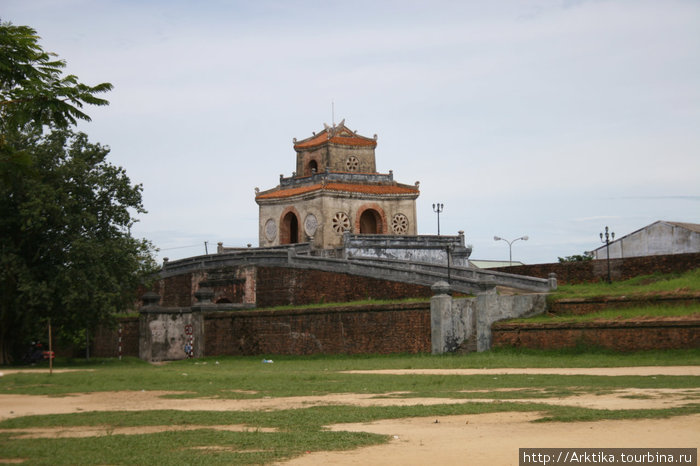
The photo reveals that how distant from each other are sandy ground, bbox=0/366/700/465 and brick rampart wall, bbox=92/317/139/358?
77.0 feet

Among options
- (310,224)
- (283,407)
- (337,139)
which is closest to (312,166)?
(337,139)

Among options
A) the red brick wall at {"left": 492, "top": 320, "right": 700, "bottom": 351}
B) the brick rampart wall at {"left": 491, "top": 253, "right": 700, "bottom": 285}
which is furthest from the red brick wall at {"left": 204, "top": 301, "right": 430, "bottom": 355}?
the brick rampart wall at {"left": 491, "top": 253, "right": 700, "bottom": 285}

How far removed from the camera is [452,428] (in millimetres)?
11914

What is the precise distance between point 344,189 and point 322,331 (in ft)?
49.0

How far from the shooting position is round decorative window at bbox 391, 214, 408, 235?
50.8 metres

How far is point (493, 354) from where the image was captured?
28.6 m

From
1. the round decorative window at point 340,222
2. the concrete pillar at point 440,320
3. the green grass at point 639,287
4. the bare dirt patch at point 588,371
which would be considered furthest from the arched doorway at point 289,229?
the bare dirt patch at point 588,371

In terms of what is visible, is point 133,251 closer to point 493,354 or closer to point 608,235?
point 493,354

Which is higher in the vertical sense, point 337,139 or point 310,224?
point 337,139

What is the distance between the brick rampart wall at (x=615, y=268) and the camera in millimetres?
33812

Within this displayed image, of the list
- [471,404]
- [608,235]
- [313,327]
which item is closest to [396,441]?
[471,404]

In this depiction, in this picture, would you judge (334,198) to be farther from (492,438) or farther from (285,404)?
(492,438)

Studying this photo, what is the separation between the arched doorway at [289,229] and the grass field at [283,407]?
23760 millimetres

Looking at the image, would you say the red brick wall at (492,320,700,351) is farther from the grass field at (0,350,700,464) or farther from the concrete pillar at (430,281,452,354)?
the concrete pillar at (430,281,452,354)
